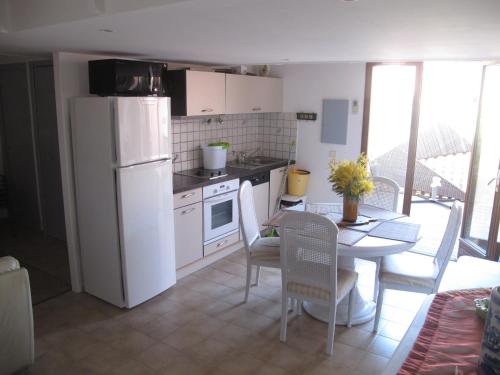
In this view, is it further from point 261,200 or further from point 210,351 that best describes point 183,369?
point 261,200

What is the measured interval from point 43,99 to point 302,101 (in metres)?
3.00

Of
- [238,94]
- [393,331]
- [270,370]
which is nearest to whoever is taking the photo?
[270,370]

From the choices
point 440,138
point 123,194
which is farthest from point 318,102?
point 123,194

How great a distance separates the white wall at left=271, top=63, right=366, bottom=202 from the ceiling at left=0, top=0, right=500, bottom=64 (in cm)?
172

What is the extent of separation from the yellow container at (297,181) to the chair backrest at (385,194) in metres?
1.27

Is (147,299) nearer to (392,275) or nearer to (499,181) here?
(392,275)

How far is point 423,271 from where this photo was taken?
294 cm

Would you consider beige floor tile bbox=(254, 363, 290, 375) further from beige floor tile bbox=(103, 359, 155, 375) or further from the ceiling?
the ceiling

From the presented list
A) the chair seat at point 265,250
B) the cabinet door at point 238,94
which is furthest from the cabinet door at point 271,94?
the chair seat at point 265,250

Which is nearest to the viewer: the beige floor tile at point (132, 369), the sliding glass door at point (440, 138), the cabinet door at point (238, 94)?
the beige floor tile at point (132, 369)

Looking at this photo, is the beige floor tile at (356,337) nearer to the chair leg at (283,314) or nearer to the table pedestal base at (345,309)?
the table pedestal base at (345,309)

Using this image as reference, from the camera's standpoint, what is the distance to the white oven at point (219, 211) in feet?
13.1

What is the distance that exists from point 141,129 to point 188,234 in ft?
3.89

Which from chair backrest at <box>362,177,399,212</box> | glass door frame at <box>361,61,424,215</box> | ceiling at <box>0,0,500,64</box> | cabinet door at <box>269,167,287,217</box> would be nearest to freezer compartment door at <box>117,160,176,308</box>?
ceiling at <box>0,0,500,64</box>
